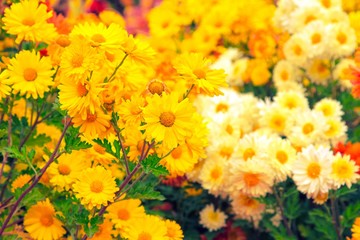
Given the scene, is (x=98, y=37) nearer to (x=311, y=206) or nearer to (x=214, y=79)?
(x=214, y=79)

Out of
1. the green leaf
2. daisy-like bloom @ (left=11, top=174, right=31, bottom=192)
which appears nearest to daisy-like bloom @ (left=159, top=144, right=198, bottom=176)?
the green leaf

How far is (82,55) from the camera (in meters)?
1.47

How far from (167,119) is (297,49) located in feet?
4.66

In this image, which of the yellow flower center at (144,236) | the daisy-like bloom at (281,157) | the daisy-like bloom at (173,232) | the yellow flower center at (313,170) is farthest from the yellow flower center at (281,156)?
the yellow flower center at (144,236)

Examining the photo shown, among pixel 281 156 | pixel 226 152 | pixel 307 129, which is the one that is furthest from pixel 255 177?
pixel 307 129

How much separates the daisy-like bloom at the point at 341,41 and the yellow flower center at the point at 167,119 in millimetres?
1390

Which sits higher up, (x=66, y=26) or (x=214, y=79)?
(x=66, y=26)

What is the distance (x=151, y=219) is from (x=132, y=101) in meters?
0.41

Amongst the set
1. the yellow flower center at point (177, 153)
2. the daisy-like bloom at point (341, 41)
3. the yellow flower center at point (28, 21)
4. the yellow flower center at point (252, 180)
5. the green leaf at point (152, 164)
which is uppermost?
the daisy-like bloom at point (341, 41)

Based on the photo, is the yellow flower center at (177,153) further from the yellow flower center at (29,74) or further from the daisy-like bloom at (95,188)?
the yellow flower center at (29,74)

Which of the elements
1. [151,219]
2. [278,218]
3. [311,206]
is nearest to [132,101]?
[151,219]

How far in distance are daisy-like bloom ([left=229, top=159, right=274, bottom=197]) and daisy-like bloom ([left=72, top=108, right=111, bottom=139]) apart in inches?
29.5

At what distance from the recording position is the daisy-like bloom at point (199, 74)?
4.93 feet

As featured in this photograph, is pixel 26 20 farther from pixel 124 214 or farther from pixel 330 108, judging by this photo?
pixel 330 108
